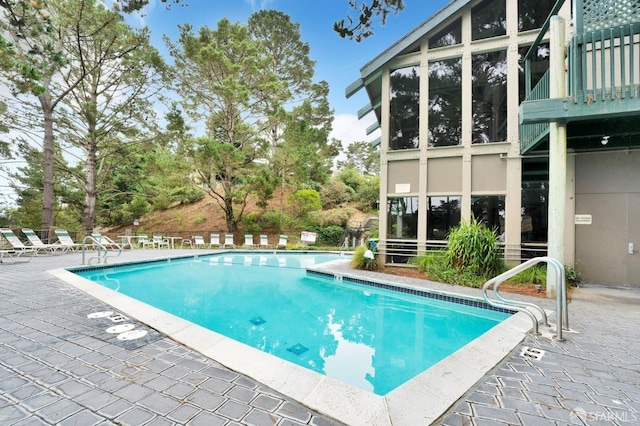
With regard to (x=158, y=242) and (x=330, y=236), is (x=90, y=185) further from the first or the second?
(x=330, y=236)

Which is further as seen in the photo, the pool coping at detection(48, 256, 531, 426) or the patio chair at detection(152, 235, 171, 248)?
the patio chair at detection(152, 235, 171, 248)

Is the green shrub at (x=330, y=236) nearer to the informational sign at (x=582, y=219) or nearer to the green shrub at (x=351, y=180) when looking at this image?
the green shrub at (x=351, y=180)

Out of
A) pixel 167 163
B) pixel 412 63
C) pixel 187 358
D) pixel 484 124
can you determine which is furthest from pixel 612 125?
pixel 167 163

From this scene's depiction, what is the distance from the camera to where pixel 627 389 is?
2.20 m

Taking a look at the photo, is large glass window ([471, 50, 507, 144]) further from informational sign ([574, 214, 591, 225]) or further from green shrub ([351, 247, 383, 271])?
green shrub ([351, 247, 383, 271])

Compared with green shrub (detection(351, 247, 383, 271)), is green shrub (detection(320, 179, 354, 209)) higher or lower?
higher

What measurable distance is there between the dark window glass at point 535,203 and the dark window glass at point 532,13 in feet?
11.8

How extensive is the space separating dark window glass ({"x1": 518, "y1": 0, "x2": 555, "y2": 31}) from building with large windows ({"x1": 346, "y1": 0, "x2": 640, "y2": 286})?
26mm

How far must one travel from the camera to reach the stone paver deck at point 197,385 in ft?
5.90

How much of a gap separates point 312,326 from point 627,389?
3.55 m

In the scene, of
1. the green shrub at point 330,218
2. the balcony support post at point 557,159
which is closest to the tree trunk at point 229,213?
the green shrub at point 330,218

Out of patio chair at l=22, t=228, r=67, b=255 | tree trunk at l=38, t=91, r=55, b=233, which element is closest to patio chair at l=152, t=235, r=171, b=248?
patio chair at l=22, t=228, r=67, b=255

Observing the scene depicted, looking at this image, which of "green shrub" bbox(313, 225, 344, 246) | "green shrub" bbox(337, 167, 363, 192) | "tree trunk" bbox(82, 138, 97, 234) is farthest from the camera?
"green shrub" bbox(337, 167, 363, 192)

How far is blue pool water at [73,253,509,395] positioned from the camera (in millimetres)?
3504
